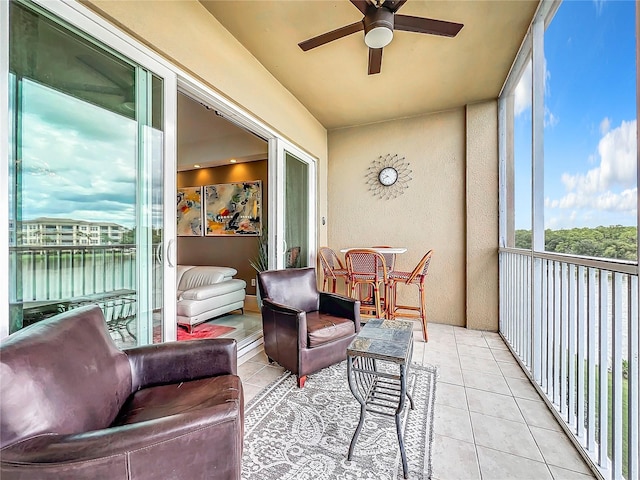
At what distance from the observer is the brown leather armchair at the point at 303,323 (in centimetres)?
221

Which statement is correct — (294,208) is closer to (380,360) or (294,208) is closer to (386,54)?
(386,54)

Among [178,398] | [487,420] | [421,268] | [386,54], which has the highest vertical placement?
[386,54]

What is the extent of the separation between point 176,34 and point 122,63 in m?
0.44

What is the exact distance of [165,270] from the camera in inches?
75.0

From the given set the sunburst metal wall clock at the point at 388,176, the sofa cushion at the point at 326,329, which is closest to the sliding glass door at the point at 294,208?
the sunburst metal wall clock at the point at 388,176

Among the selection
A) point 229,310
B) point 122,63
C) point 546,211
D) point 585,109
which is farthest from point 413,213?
point 122,63

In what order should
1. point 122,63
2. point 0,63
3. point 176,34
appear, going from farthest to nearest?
point 176,34 → point 122,63 → point 0,63

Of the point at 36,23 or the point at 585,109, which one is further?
the point at 585,109

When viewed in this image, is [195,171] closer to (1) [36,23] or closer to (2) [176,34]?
(2) [176,34]

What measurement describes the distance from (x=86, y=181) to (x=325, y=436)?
1.87m

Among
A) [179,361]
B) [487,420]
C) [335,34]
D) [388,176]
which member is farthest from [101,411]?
[388,176]

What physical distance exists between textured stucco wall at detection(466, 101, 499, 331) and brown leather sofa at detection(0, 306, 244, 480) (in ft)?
10.6

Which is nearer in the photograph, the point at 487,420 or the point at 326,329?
the point at 487,420

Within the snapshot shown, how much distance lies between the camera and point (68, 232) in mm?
1418
